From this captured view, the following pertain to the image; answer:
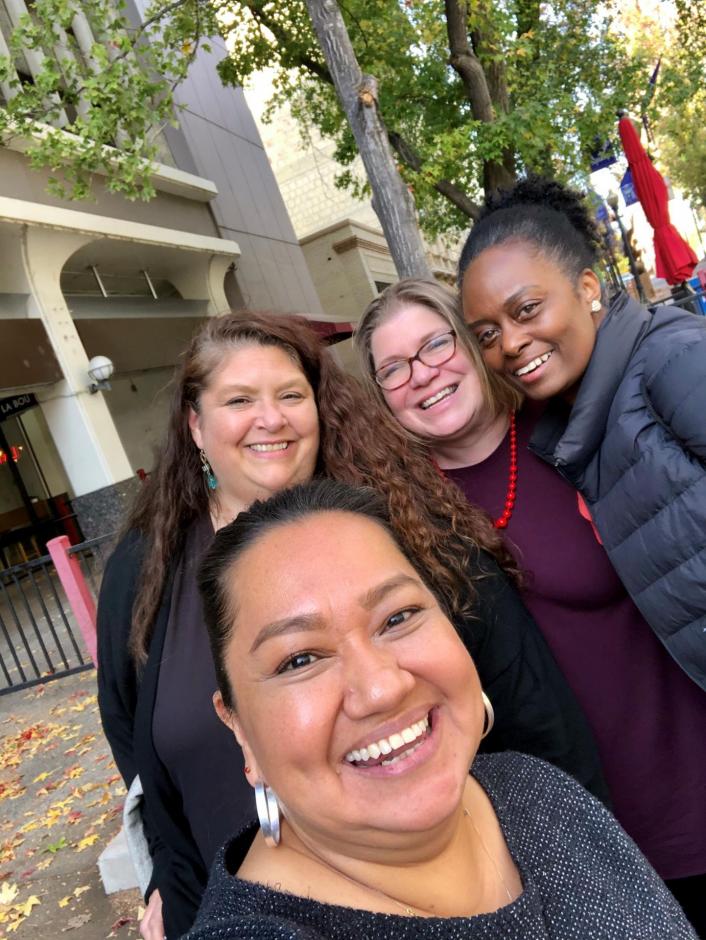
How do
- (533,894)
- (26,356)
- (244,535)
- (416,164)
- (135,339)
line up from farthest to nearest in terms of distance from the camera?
(135,339) → (416,164) → (26,356) → (244,535) → (533,894)

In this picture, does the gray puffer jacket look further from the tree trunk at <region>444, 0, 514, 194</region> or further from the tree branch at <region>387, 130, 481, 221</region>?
the tree branch at <region>387, 130, 481, 221</region>

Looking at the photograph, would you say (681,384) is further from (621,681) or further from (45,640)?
(45,640)

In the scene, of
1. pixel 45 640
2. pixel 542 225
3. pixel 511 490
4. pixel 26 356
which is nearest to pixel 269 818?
pixel 511 490

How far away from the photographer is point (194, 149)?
14570 millimetres

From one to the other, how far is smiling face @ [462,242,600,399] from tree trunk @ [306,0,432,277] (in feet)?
17.6

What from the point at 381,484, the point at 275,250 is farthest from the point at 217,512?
the point at 275,250

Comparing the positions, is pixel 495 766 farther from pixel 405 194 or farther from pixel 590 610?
pixel 405 194

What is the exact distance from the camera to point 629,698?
1.96 meters

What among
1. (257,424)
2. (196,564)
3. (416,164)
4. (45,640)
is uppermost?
(416,164)

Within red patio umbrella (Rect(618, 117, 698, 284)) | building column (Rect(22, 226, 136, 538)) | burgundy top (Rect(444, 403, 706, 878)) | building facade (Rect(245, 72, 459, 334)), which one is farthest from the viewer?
building facade (Rect(245, 72, 459, 334))

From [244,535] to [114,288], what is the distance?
1315 centimetres

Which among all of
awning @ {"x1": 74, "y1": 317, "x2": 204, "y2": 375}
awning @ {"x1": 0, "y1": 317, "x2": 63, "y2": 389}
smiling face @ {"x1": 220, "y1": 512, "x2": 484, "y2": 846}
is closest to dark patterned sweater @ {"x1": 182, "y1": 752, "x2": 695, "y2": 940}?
smiling face @ {"x1": 220, "y1": 512, "x2": 484, "y2": 846}

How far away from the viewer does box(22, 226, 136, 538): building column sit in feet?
33.0

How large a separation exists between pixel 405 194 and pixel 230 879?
7372mm
